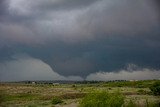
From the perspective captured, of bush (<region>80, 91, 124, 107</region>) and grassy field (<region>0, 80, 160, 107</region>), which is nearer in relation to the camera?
bush (<region>80, 91, 124, 107</region>)

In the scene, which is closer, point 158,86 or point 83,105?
point 83,105

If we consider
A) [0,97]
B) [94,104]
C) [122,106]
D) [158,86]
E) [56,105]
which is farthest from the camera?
[158,86]

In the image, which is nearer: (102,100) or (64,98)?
(102,100)

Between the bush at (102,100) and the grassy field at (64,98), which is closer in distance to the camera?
the bush at (102,100)

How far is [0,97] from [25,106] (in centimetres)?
4283

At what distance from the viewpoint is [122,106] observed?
64.2 m

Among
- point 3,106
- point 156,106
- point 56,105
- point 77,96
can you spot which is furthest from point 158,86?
point 3,106

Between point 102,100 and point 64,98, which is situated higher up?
point 64,98

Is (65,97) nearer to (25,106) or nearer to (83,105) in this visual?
(25,106)

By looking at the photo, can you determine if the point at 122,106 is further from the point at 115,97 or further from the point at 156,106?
the point at 156,106

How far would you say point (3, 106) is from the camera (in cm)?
5266

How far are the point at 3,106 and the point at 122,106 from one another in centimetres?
2088

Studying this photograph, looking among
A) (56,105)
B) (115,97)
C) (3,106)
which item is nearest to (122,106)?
(115,97)

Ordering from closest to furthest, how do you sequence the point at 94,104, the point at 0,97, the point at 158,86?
the point at 0,97 < the point at 94,104 < the point at 158,86
